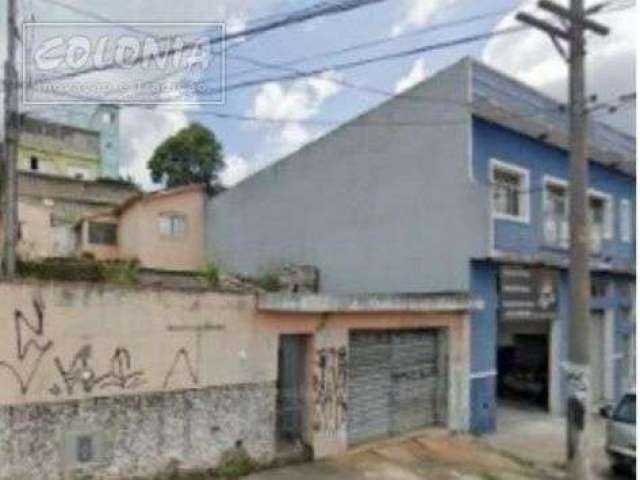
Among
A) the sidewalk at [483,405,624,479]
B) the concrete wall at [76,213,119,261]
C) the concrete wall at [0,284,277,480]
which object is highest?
the concrete wall at [76,213,119,261]

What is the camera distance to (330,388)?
12.7 m

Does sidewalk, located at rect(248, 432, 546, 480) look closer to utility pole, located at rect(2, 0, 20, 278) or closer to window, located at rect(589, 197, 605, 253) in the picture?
utility pole, located at rect(2, 0, 20, 278)

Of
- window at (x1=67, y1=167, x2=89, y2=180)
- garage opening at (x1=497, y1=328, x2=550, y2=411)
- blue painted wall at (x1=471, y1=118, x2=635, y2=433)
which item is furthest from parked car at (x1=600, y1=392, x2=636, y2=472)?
window at (x1=67, y1=167, x2=89, y2=180)

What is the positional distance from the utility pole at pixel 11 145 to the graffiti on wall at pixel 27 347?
0.82 metres

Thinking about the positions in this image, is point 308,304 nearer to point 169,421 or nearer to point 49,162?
point 169,421

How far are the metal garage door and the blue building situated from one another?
66 centimetres

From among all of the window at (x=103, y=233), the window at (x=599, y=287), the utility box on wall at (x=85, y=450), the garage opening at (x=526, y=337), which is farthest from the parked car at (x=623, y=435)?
the window at (x=103, y=233)

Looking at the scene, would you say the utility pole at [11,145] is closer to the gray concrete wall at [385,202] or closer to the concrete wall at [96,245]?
the gray concrete wall at [385,202]

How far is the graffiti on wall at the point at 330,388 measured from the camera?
40.9 feet

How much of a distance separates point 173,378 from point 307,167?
9.74 metres

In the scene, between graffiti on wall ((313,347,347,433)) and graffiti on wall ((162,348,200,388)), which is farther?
graffiti on wall ((313,347,347,433))

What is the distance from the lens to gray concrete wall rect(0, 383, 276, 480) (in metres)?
9.04

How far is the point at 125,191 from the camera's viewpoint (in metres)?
32.8

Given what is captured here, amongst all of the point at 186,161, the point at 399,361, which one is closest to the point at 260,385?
the point at 399,361
